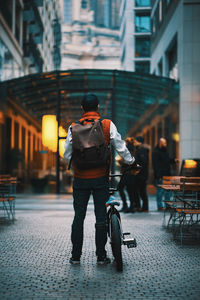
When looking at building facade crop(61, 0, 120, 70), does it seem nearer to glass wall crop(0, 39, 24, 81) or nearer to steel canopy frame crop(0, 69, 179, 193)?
glass wall crop(0, 39, 24, 81)

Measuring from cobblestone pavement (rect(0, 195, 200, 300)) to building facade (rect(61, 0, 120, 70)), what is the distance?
498 feet

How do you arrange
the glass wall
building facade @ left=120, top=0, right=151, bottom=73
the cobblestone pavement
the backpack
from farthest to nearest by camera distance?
building facade @ left=120, top=0, right=151, bottom=73
the glass wall
the backpack
the cobblestone pavement

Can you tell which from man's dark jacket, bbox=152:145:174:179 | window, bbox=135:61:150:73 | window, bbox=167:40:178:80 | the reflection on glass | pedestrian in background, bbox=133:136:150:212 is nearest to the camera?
pedestrian in background, bbox=133:136:150:212

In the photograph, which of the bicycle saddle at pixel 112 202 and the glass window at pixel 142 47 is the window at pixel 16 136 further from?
the glass window at pixel 142 47

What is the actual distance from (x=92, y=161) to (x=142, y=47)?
145 ft

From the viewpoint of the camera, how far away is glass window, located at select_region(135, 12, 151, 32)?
40638mm

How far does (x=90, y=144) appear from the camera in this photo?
16.4 feet

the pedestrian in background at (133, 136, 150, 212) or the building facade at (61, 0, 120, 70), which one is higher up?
the building facade at (61, 0, 120, 70)

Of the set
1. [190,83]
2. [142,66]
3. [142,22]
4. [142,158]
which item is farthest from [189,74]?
[142,66]

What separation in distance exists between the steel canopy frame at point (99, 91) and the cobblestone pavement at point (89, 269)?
1070 centimetres

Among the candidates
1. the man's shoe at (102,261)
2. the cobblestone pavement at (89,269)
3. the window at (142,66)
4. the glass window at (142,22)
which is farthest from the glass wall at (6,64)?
the window at (142,66)

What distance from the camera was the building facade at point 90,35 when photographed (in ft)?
526

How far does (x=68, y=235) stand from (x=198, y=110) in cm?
1145

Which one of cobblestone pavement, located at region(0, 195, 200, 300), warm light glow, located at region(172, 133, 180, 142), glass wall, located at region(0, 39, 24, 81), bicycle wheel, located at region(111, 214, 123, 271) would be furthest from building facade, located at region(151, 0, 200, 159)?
bicycle wheel, located at region(111, 214, 123, 271)
